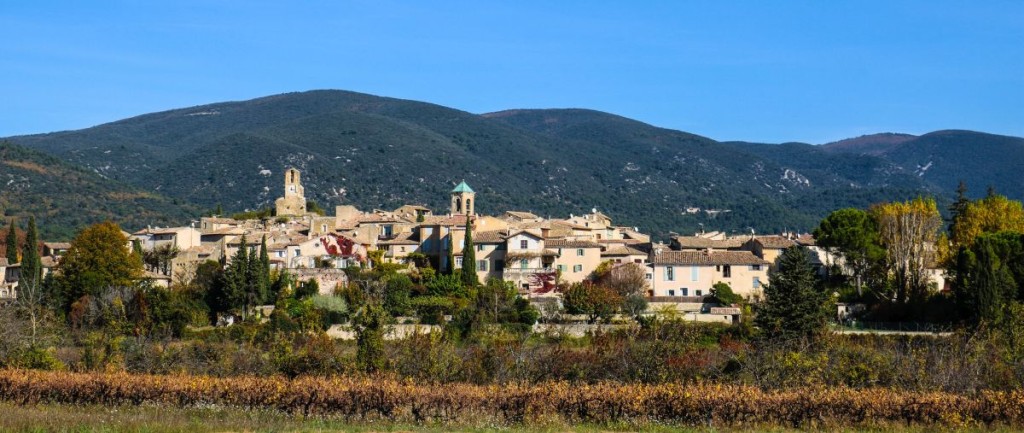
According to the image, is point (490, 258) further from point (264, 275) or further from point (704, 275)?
point (264, 275)

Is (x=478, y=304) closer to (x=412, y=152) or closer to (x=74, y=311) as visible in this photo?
(x=74, y=311)

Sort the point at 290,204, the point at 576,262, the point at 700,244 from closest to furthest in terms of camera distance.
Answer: the point at 576,262, the point at 700,244, the point at 290,204

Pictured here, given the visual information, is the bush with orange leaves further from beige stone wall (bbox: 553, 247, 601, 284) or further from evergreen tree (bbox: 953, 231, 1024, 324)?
beige stone wall (bbox: 553, 247, 601, 284)

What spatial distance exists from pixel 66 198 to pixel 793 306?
9103 centimetres

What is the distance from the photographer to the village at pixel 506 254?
59.5 meters

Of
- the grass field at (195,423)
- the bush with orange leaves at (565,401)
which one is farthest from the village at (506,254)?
the grass field at (195,423)

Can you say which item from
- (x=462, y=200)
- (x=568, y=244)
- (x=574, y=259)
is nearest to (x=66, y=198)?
(x=462, y=200)

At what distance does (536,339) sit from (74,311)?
20.4 m

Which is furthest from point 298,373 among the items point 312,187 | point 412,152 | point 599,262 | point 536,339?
point 412,152

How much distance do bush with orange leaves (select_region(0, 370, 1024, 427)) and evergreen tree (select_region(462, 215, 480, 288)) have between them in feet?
82.4

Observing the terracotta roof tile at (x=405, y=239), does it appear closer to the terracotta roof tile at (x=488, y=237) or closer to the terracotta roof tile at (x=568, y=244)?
the terracotta roof tile at (x=488, y=237)

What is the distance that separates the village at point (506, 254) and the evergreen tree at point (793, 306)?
4.77m

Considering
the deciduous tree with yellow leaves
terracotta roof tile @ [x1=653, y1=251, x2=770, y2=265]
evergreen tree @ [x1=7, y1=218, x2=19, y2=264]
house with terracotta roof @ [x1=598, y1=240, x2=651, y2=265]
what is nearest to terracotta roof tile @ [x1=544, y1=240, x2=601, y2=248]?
house with terracotta roof @ [x1=598, y1=240, x2=651, y2=265]

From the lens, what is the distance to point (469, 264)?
5956 cm
